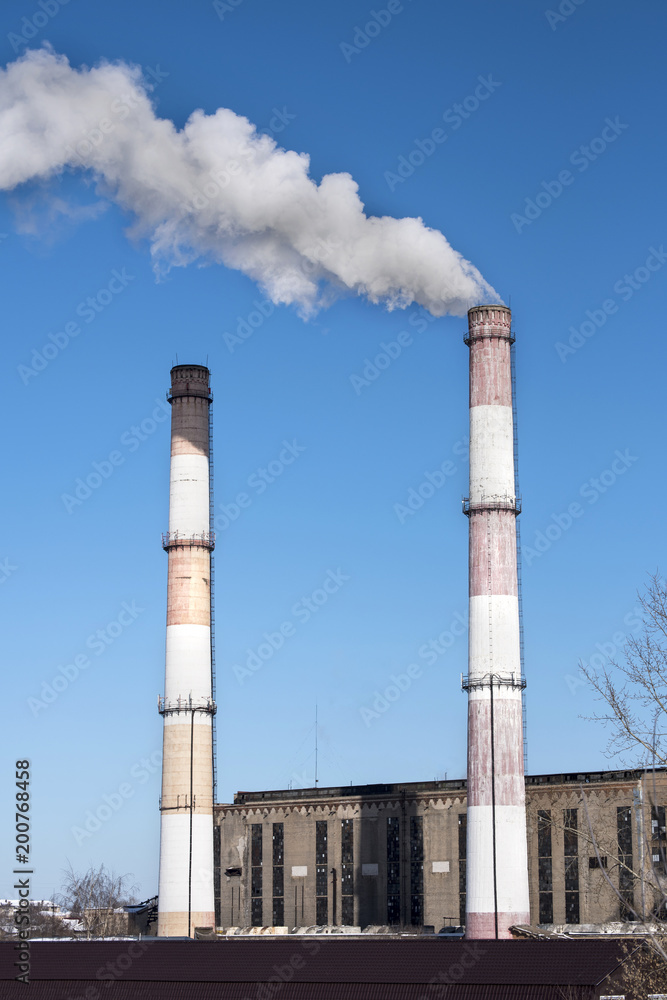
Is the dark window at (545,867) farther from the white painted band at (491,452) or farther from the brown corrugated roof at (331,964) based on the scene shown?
the brown corrugated roof at (331,964)

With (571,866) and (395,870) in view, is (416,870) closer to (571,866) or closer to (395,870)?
(395,870)

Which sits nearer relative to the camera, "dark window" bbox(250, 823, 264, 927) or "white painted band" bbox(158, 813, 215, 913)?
"white painted band" bbox(158, 813, 215, 913)

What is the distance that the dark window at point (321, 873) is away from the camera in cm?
6706

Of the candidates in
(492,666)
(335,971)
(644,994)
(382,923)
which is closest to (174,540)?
(492,666)

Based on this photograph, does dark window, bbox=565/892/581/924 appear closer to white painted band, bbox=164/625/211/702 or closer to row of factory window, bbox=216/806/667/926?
row of factory window, bbox=216/806/667/926

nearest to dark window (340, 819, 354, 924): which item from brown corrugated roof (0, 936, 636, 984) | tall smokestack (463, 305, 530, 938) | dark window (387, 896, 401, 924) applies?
dark window (387, 896, 401, 924)

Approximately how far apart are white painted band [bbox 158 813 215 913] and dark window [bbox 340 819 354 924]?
954 cm

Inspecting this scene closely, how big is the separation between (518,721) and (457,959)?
1443 centimetres

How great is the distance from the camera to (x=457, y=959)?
3881 cm

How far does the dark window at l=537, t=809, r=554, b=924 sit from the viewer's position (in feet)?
197

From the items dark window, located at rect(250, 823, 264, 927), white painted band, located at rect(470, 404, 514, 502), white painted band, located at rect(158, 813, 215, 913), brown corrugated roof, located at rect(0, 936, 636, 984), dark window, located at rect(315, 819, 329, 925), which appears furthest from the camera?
dark window, located at rect(250, 823, 264, 927)

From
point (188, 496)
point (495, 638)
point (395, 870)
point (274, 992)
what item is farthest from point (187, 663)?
point (274, 992)

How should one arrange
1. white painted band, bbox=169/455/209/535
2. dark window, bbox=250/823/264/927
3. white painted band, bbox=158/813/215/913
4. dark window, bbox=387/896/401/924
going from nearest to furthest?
white painted band, bbox=158/813/215/913, white painted band, bbox=169/455/209/535, dark window, bbox=387/896/401/924, dark window, bbox=250/823/264/927

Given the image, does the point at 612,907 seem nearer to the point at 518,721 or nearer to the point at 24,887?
the point at 518,721
